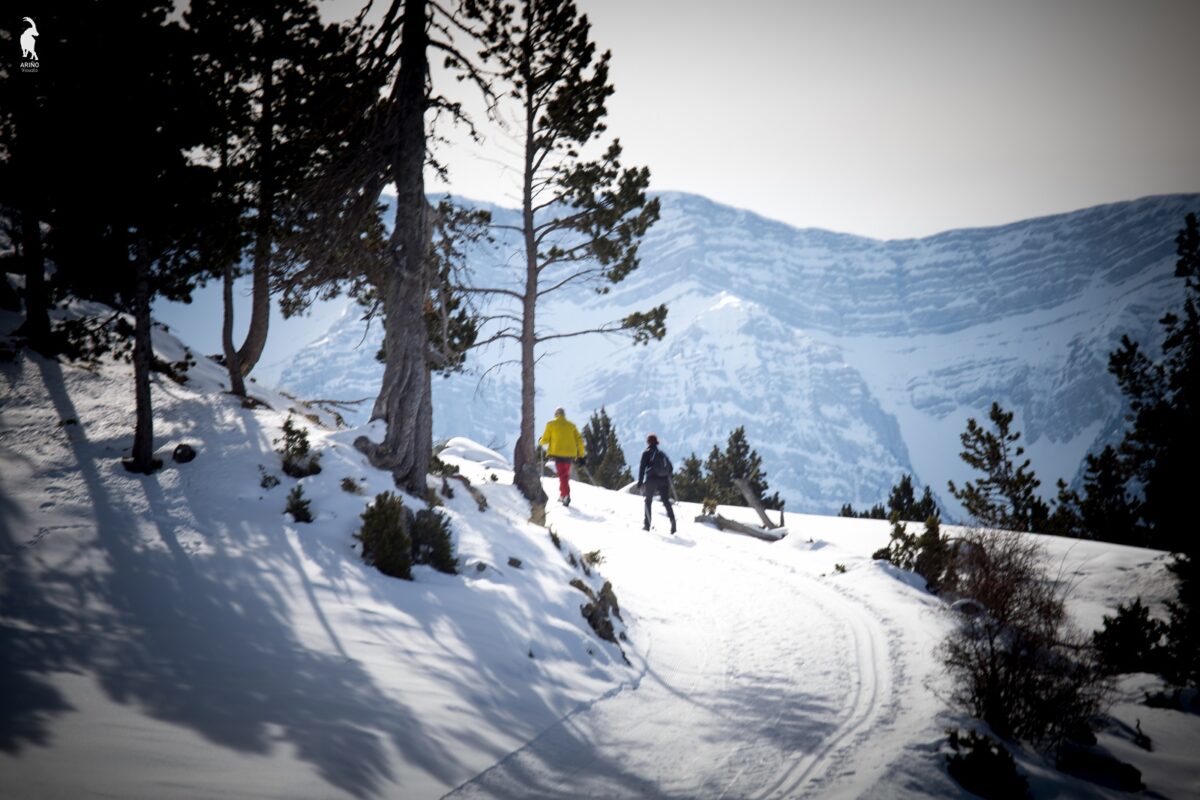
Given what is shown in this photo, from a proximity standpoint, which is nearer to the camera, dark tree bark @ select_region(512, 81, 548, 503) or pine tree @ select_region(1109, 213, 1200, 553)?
pine tree @ select_region(1109, 213, 1200, 553)

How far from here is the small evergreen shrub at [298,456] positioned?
8.26 meters

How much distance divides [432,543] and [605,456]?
31.7 meters

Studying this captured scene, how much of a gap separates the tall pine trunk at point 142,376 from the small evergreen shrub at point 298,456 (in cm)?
152

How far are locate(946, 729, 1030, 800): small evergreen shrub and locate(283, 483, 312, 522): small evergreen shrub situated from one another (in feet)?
23.2

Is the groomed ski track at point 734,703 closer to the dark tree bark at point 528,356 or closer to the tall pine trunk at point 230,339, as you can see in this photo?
the dark tree bark at point 528,356

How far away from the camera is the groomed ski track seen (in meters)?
4.16

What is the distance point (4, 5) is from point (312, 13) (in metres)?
5.93

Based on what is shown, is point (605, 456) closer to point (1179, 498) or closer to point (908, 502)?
point (908, 502)

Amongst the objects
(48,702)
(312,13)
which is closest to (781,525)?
(48,702)

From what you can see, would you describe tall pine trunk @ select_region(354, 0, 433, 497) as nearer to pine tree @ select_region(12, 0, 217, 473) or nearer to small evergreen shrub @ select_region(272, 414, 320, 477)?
small evergreen shrub @ select_region(272, 414, 320, 477)

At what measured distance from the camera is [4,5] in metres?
8.94

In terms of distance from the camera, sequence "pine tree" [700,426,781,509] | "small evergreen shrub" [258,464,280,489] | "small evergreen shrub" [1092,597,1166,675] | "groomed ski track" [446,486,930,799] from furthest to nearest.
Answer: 1. "pine tree" [700,426,781,509]
2. "small evergreen shrub" [258,464,280,489]
3. "small evergreen shrub" [1092,597,1166,675]
4. "groomed ski track" [446,486,930,799]

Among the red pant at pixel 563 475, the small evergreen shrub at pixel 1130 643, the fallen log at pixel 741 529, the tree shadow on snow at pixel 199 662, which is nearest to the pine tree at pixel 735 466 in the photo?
the fallen log at pixel 741 529

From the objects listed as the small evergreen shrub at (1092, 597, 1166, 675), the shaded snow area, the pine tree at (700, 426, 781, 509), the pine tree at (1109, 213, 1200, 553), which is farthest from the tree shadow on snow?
the pine tree at (700, 426, 781, 509)
